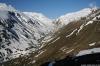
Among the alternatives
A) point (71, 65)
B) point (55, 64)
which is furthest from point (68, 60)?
point (55, 64)

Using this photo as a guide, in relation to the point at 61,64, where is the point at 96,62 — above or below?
below

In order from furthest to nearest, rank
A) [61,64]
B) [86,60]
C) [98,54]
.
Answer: [61,64] < [86,60] < [98,54]

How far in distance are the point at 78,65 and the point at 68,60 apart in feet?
17.1

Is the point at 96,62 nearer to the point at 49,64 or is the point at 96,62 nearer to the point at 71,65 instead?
the point at 71,65

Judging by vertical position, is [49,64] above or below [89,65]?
above

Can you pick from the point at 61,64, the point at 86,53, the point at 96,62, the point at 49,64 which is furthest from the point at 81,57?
the point at 49,64

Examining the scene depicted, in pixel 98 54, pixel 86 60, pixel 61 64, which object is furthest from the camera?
pixel 61 64

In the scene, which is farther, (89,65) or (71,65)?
(71,65)

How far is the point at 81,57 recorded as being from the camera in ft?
177

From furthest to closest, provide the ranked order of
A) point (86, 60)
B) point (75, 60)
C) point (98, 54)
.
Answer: point (75, 60) → point (86, 60) → point (98, 54)

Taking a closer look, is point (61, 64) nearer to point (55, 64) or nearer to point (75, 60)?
point (55, 64)

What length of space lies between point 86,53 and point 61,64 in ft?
36.6

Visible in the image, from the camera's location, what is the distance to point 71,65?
58.2 meters

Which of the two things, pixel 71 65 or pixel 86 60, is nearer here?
pixel 86 60
